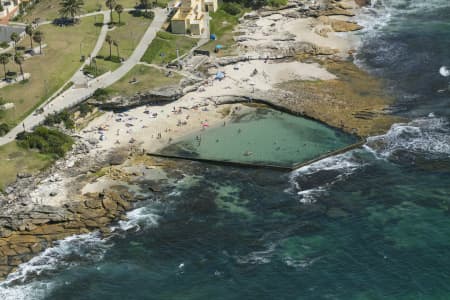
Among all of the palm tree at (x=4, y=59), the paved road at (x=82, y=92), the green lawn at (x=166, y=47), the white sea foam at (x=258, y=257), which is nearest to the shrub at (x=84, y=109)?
the paved road at (x=82, y=92)

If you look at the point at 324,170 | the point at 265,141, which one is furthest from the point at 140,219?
the point at 324,170

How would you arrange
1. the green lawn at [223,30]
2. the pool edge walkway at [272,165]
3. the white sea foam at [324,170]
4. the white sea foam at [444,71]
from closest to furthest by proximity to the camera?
the white sea foam at [324,170], the pool edge walkway at [272,165], the white sea foam at [444,71], the green lawn at [223,30]

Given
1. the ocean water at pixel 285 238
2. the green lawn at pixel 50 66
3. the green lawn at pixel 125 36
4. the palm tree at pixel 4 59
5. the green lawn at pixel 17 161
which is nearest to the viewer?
the ocean water at pixel 285 238

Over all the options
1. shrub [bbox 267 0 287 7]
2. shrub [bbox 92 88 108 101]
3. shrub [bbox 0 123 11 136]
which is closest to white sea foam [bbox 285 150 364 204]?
shrub [bbox 92 88 108 101]

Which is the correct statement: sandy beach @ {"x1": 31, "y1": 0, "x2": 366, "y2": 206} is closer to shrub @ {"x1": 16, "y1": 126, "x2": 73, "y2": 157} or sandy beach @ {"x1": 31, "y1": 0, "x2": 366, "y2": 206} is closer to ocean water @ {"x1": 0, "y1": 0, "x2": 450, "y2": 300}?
shrub @ {"x1": 16, "y1": 126, "x2": 73, "y2": 157}

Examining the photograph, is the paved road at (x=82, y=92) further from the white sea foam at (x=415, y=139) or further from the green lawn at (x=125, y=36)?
the white sea foam at (x=415, y=139)

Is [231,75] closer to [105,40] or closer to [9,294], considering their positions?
[105,40]
